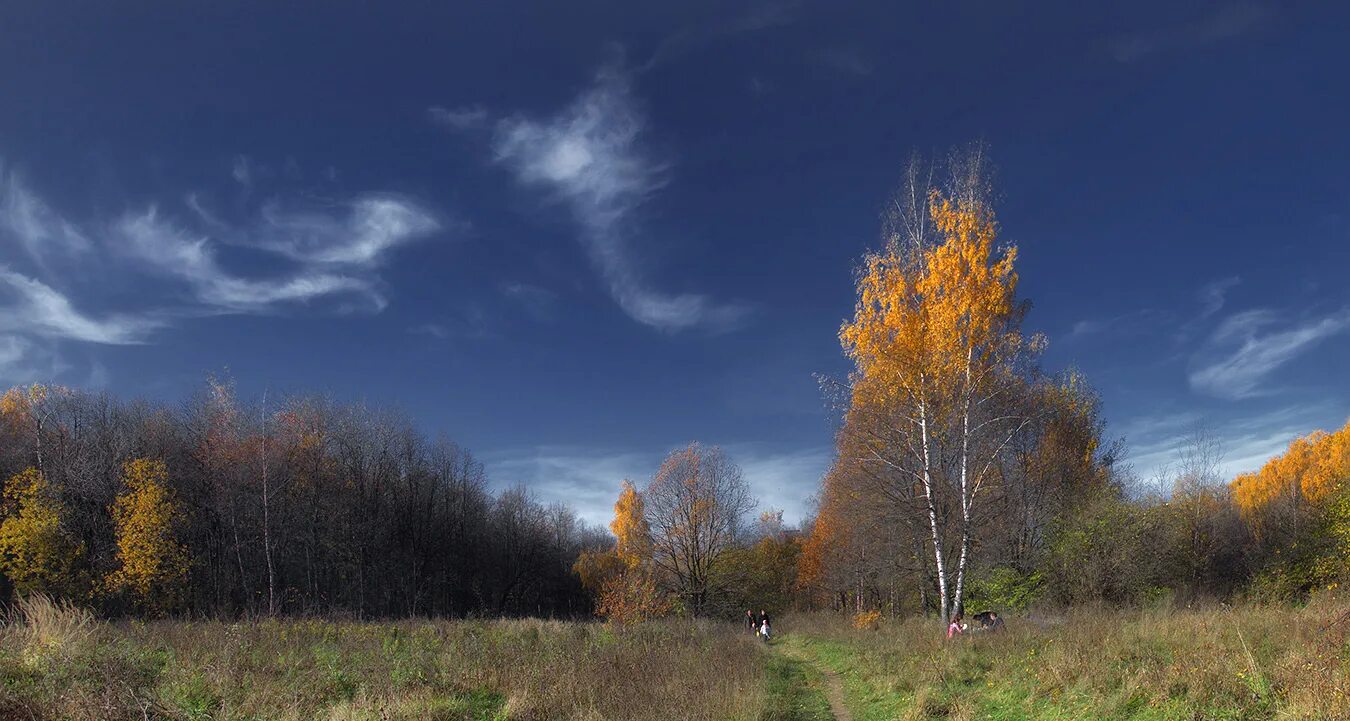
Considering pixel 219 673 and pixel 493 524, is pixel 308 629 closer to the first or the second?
pixel 219 673

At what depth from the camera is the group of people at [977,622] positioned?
55.5ft

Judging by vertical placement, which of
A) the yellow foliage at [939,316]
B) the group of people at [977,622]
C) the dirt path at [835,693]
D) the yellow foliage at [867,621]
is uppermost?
the yellow foliage at [939,316]

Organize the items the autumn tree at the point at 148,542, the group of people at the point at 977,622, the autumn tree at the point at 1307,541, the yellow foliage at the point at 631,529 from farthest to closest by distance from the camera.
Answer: the yellow foliage at the point at 631,529
the autumn tree at the point at 148,542
the autumn tree at the point at 1307,541
the group of people at the point at 977,622

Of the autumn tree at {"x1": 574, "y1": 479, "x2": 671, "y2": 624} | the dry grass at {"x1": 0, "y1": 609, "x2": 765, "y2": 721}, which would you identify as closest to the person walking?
the dry grass at {"x1": 0, "y1": 609, "x2": 765, "y2": 721}

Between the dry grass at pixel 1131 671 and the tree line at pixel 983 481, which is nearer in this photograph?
the dry grass at pixel 1131 671

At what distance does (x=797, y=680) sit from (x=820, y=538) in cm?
4160

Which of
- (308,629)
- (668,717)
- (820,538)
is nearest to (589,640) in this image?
(308,629)

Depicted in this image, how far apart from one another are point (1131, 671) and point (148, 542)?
151ft

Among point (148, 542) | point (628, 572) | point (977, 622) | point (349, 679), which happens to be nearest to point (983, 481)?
point (977, 622)

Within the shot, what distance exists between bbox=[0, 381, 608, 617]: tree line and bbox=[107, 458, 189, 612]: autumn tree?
0.09 metres

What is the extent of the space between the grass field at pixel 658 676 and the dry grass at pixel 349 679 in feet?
0.11

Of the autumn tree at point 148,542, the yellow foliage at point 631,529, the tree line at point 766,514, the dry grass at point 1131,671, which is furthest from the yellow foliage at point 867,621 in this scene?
the autumn tree at point 148,542

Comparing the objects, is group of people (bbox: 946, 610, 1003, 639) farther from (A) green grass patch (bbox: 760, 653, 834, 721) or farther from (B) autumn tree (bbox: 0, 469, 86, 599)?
(B) autumn tree (bbox: 0, 469, 86, 599)

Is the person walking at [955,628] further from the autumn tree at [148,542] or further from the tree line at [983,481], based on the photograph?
the autumn tree at [148,542]
